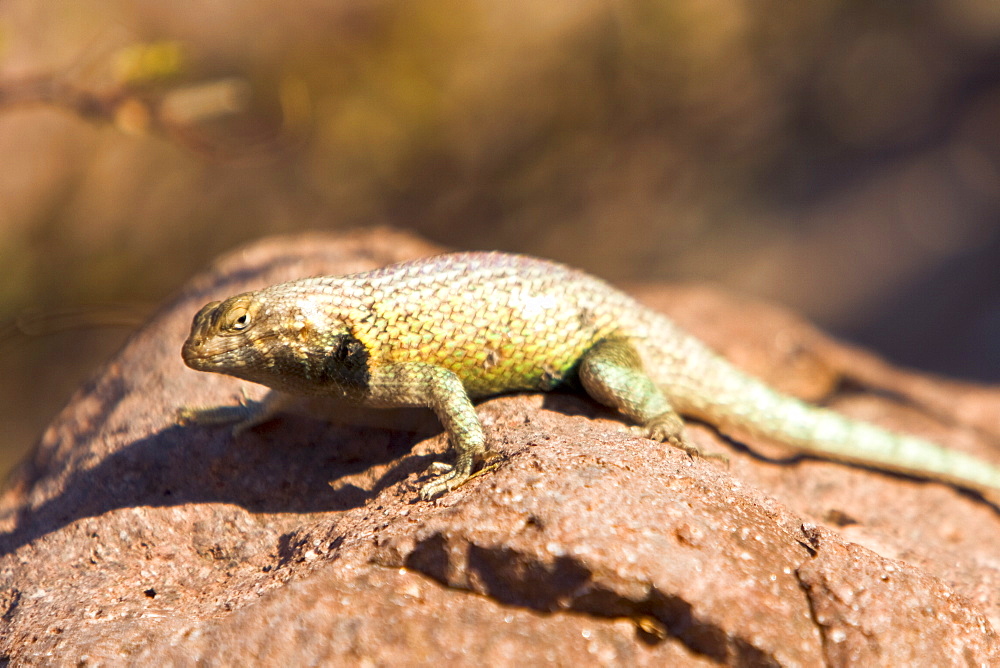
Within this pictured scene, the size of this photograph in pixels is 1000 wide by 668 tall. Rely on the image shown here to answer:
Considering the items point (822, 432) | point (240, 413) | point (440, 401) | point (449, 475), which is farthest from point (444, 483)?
point (822, 432)

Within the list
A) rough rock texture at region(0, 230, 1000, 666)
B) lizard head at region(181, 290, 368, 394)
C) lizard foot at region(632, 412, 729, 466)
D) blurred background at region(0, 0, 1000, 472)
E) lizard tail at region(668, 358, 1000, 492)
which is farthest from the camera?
blurred background at region(0, 0, 1000, 472)

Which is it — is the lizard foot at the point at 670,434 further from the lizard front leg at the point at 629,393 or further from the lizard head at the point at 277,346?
the lizard head at the point at 277,346

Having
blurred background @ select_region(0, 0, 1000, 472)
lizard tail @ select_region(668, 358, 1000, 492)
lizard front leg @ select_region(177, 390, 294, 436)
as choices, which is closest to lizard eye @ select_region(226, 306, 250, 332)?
lizard front leg @ select_region(177, 390, 294, 436)

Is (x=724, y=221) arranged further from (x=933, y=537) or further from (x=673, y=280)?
(x=933, y=537)

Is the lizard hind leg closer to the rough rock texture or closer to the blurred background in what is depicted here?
the rough rock texture

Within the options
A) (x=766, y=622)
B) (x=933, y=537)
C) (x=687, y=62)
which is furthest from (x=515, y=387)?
(x=687, y=62)

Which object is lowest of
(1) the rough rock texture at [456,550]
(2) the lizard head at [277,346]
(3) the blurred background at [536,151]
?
(1) the rough rock texture at [456,550]

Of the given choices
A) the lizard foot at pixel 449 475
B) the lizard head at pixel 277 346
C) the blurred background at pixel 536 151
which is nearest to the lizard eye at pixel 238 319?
the lizard head at pixel 277 346
